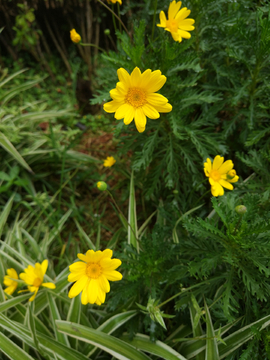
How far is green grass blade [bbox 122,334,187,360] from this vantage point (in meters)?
1.18

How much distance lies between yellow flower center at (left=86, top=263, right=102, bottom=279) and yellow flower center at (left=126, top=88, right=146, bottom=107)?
662 mm

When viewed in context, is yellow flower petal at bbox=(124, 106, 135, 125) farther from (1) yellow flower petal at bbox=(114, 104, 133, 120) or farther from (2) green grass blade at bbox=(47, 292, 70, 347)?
(2) green grass blade at bbox=(47, 292, 70, 347)

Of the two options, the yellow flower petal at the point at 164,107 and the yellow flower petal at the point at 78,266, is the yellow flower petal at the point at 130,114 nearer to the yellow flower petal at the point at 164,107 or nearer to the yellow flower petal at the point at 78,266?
the yellow flower petal at the point at 164,107

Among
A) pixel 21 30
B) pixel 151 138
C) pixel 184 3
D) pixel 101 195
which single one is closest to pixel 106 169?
pixel 101 195

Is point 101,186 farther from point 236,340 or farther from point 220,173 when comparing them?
point 236,340

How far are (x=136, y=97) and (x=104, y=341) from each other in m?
1.16

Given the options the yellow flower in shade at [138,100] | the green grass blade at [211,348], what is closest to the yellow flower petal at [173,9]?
the yellow flower in shade at [138,100]

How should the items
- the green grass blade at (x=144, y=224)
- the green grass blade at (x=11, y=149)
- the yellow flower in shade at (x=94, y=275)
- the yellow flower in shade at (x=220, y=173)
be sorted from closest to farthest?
the yellow flower in shade at (x=94, y=275), the yellow flower in shade at (x=220, y=173), the green grass blade at (x=144, y=224), the green grass blade at (x=11, y=149)

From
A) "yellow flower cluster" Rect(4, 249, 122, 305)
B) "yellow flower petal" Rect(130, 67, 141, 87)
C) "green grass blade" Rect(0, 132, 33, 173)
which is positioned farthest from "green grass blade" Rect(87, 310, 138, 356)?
"green grass blade" Rect(0, 132, 33, 173)

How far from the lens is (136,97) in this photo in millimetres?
1031

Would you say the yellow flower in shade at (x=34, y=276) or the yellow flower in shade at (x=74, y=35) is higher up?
the yellow flower in shade at (x=74, y=35)

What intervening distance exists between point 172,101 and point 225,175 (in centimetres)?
51

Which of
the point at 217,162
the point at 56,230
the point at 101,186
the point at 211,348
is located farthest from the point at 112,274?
the point at 56,230

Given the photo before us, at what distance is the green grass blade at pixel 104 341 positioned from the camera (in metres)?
1.21
